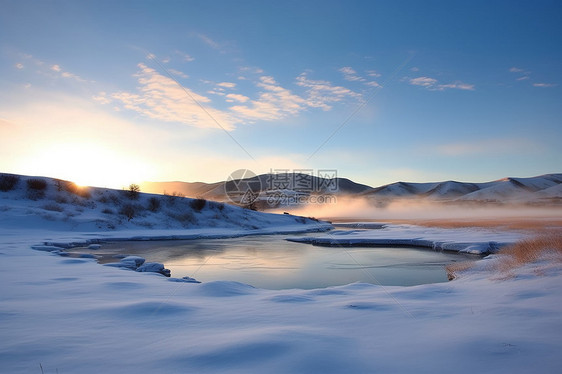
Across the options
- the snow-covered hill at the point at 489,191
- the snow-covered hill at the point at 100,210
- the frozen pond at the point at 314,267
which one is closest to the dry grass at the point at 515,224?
the frozen pond at the point at 314,267

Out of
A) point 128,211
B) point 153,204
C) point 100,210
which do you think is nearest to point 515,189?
point 153,204

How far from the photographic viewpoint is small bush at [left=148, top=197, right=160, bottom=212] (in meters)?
47.1

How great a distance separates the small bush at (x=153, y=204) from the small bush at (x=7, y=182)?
15819mm

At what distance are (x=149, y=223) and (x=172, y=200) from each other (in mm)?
8989

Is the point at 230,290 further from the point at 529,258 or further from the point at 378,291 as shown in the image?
the point at 529,258

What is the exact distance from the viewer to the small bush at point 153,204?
4709 centimetres

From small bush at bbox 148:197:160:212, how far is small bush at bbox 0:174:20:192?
1582cm

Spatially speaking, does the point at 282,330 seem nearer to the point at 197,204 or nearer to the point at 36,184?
the point at 36,184

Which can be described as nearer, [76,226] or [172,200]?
[76,226]

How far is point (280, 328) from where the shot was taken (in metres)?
4.73

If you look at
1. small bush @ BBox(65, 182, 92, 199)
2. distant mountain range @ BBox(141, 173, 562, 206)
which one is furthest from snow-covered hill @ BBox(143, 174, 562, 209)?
small bush @ BBox(65, 182, 92, 199)

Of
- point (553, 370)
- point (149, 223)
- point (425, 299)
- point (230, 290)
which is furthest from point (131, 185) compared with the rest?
point (553, 370)

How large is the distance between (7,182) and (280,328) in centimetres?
4871

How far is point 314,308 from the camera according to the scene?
621cm
